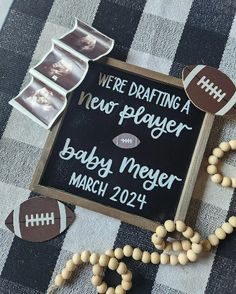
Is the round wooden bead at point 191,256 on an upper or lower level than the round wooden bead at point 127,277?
upper

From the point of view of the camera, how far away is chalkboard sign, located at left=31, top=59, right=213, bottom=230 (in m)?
0.72

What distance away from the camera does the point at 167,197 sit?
2.37ft

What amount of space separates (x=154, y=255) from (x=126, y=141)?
194 mm

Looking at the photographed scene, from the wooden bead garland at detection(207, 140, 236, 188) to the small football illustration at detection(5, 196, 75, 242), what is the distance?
0.80 ft

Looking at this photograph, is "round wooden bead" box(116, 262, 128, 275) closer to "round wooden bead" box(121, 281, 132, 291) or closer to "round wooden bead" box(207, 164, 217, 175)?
"round wooden bead" box(121, 281, 132, 291)

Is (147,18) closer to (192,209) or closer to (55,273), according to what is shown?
(192,209)

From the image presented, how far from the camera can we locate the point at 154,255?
71 cm

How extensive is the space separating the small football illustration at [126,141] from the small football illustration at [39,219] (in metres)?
Answer: 0.14

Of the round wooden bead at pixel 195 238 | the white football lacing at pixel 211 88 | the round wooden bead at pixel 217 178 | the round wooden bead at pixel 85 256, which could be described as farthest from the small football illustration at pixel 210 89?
the round wooden bead at pixel 85 256

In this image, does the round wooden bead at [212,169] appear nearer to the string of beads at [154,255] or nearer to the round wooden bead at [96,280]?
the string of beads at [154,255]

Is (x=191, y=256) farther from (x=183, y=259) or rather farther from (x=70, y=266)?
(x=70, y=266)

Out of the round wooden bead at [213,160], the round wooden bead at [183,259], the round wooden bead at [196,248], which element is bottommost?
the round wooden bead at [183,259]

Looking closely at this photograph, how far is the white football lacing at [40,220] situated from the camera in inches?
29.0

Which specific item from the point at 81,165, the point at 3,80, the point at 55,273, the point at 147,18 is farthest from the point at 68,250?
the point at 147,18
